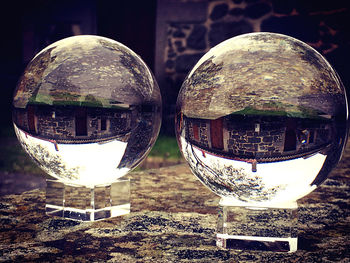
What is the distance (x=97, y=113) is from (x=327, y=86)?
1.21 metres

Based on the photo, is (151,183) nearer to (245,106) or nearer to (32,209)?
(32,209)

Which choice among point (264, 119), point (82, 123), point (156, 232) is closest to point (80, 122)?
point (82, 123)

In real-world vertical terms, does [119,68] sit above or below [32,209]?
above

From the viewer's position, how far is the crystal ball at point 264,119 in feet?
6.57

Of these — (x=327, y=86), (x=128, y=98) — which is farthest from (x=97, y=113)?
(x=327, y=86)

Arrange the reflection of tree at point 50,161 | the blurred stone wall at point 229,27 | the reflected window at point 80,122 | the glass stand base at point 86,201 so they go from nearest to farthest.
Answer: the reflected window at point 80,122, the reflection of tree at point 50,161, the glass stand base at point 86,201, the blurred stone wall at point 229,27

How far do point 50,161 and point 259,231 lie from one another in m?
1.25

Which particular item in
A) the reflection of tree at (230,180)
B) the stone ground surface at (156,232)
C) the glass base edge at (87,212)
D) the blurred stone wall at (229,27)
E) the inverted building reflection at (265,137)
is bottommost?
the stone ground surface at (156,232)

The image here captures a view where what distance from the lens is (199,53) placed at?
811 centimetres

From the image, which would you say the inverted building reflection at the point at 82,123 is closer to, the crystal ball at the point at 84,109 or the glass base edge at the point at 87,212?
the crystal ball at the point at 84,109

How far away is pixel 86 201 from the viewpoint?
8.75 feet

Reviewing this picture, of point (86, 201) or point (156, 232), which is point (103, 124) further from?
point (156, 232)

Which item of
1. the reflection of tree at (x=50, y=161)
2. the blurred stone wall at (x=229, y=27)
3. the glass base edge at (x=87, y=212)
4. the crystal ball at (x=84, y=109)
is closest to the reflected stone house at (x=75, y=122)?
the crystal ball at (x=84, y=109)

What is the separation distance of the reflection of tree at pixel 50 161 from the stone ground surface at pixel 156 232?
0.31 meters
